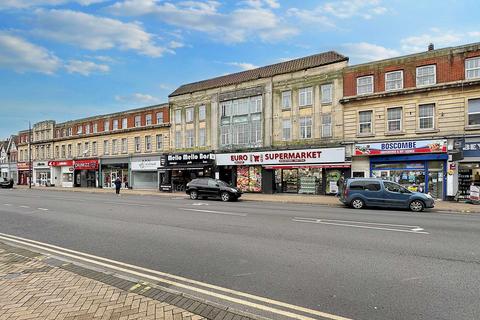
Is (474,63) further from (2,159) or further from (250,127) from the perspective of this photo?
(2,159)

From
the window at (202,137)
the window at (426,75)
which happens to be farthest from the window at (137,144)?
the window at (426,75)

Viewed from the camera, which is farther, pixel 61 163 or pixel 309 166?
pixel 61 163

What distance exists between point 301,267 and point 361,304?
1719 mm

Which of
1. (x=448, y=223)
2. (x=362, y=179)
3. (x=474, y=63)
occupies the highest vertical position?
(x=474, y=63)

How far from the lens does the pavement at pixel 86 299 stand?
3.96 m

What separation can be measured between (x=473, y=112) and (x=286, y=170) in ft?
46.3

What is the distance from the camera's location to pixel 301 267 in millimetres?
6016

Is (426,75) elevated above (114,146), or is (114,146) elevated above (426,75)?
(426,75)

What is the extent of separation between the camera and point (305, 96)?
90.2 feet

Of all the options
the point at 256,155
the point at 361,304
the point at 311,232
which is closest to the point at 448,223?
the point at 311,232

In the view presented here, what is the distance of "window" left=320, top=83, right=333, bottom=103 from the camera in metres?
26.1

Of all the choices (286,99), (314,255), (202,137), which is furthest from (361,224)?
(202,137)

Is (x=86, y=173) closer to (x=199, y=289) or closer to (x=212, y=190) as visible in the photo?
(x=212, y=190)

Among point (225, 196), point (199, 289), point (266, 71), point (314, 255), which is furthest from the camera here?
point (266, 71)
